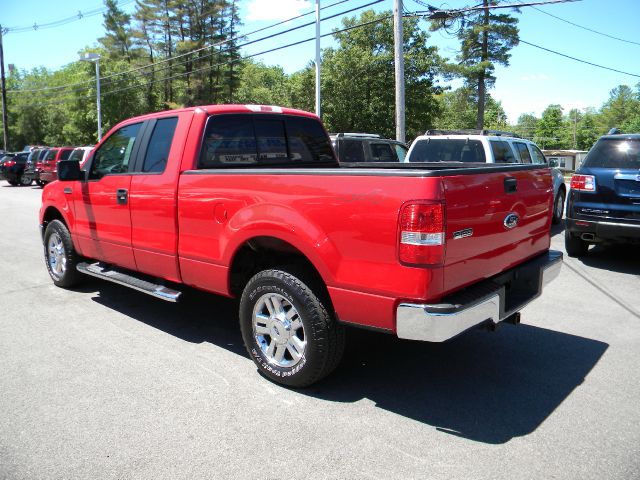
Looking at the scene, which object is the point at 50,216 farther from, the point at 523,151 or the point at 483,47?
the point at 483,47

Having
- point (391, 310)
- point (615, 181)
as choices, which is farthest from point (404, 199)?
point (615, 181)

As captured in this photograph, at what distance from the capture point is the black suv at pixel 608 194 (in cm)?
698

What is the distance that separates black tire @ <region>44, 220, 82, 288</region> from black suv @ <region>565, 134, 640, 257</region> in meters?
6.64

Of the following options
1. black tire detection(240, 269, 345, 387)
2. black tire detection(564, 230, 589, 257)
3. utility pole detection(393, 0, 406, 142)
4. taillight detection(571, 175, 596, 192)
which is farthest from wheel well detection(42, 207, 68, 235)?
utility pole detection(393, 0, 406, 142)

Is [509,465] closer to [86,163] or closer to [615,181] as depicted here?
[86,163]

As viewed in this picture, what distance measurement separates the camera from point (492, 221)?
3.46 meters

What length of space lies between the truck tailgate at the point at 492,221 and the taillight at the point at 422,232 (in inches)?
3.0

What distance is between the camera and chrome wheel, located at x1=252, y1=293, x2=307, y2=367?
3.70 meters

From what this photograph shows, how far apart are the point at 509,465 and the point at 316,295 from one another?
Answer: 150cm

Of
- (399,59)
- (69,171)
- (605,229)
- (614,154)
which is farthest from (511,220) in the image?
(399,59)

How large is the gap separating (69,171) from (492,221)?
4.35 m

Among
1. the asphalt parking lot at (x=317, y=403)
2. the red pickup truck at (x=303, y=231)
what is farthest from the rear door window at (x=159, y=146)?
the asphalt parking lot at (x=317, y=403)

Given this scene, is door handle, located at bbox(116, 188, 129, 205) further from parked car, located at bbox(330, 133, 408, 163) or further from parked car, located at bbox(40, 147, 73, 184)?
parked car, located at bbox(40, 147, 73, 184)

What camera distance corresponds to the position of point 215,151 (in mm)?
4535
